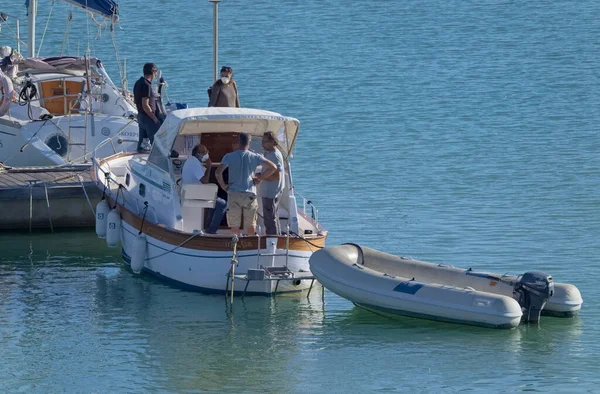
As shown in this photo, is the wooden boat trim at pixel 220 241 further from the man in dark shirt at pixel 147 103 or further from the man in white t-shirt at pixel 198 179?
the man in dark shirt at pixel 147 103

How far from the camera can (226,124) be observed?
1800 centimetres

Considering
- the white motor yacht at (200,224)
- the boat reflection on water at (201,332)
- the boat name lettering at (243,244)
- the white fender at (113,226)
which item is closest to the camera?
the boat reflection on water at (201,332)

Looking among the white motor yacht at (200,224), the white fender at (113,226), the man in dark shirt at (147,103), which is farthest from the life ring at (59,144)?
the white fender at (113,226)

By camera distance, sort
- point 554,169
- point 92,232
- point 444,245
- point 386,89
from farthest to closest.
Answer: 1. point 386,89
2. point 554,169
3. point 92,232
4. point 444,245

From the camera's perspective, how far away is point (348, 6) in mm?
48281

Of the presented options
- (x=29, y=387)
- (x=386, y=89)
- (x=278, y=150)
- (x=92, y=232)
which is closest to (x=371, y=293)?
(x=278, y=150)

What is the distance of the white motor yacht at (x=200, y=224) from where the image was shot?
55.1ft

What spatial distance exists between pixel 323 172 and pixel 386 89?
10280mm

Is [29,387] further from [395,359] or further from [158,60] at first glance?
[158,60]

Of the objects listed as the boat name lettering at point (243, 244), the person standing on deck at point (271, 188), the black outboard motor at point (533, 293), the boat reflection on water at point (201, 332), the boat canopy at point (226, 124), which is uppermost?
the boat canopy at point (226, 124)

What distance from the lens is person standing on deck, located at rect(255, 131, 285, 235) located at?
1733 centimetres

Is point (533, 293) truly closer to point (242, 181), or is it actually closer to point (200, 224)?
point (242, 181)

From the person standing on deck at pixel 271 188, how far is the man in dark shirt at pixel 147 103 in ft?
13.0

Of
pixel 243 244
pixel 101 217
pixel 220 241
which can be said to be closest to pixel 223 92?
pixel 101 217
